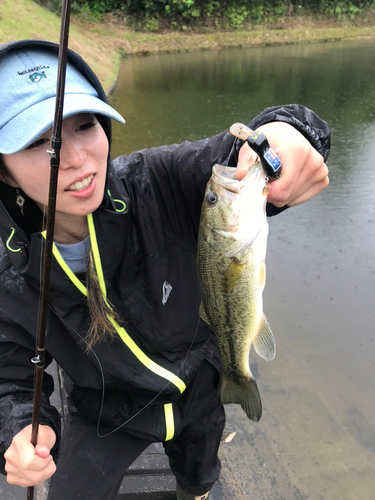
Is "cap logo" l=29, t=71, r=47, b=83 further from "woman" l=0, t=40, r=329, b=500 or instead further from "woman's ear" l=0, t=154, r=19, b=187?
"woman's ear" l=0, t=154, r=19, b=187

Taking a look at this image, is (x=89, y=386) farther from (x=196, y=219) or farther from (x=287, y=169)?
(x=287, y=169)

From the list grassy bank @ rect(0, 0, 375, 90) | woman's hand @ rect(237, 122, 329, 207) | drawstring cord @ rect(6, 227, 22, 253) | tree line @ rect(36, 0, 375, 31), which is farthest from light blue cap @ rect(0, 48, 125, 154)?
tree line @ rect(36, 0, 375, 31)

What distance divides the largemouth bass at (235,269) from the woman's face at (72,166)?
40 cm

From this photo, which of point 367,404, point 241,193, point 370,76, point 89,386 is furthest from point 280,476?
point 370,76

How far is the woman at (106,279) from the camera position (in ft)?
4.12

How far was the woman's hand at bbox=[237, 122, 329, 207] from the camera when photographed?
116 cm

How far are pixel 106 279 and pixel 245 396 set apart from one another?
0.76 m

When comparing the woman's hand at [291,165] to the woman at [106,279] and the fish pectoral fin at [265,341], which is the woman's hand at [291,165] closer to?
the woman at [106,279]

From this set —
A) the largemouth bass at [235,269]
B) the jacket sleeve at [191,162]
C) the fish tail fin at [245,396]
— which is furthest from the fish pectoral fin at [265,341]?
the jacket sleeve at [191,162]

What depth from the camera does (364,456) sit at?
7.88 feet

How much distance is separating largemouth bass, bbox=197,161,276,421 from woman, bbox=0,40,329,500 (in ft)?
0.31

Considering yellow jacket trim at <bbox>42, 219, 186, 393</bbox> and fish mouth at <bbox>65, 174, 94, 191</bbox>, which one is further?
yellow jacket trim at <bbox>42, 219, 186, 393</bbox>

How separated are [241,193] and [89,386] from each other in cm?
112

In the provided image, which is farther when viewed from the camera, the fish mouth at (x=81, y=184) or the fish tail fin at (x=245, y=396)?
the fish tail fin at (x=245, y=396)
